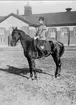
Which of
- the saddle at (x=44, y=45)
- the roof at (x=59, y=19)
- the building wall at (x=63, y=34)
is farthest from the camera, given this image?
the roof at (x=59, y=19)

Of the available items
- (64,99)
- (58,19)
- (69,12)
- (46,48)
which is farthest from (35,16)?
(64,99)

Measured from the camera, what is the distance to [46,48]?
22.6 ft

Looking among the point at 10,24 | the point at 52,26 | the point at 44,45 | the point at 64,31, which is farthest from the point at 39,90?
the point at 52,26

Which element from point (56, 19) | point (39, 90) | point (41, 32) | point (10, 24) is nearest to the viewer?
point (39, 90)

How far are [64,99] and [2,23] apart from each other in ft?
91.7

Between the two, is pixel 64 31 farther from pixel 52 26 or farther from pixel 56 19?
pixel 56 19

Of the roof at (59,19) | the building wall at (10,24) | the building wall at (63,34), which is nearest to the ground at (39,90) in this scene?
the building wall at (10,24)

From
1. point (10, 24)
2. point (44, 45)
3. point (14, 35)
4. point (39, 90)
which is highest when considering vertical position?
point (10, 24)

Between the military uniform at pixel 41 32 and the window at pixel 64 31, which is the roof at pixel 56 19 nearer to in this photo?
the window at pixel 64 31

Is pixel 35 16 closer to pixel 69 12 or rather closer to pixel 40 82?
pixel 69 12

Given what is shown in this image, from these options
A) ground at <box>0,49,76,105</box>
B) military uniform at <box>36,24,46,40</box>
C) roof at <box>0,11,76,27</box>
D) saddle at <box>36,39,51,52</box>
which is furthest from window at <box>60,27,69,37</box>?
military uniform at <box>36,24,46,40</box>

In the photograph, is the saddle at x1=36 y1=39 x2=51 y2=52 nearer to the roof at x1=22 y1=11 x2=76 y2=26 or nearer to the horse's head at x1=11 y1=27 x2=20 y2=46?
the horse's head at x1=11 y1=27 x2=20 y2=46

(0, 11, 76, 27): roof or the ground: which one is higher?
(0, 11, 76, 27): roof

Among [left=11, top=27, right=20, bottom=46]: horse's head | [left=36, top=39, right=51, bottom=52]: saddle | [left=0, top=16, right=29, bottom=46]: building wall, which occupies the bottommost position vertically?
[left=36, top=39, right=51, bottom=52]: saddle
